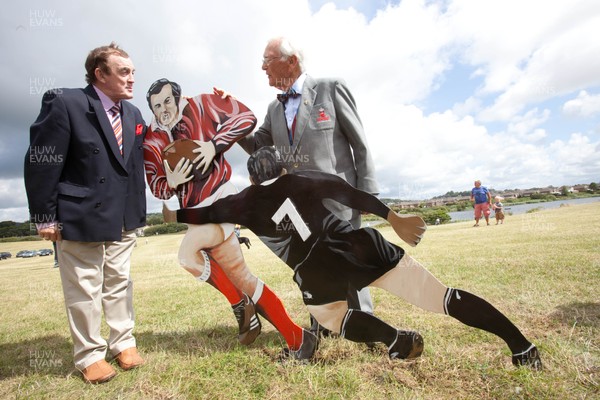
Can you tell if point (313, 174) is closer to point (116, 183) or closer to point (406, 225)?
point (406, 225)

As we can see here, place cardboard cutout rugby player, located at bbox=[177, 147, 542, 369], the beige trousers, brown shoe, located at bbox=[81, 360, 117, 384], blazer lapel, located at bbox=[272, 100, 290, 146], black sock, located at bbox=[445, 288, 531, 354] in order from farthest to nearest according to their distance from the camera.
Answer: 1. blazer lapel, located at bbox=[272, 100, 290, 146]
2. the beige trousers
3. brown shoe, located at bbox=[81, 360, 117, 384]
4. cardboard cutout rugby player, located at bbox=[177, 147, 542, 369]
5. black sock, located at bbox=[445, 288, 531, 354]

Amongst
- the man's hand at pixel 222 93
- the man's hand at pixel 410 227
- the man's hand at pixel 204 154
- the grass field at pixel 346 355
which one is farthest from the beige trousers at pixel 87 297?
the man's hand at pixel 410 227

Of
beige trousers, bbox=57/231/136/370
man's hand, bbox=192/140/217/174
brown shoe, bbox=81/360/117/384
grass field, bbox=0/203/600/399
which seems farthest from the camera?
man's hand, bbox=192/140/217/174

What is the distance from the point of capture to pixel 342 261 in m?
3.01

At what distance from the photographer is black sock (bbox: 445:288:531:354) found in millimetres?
2580

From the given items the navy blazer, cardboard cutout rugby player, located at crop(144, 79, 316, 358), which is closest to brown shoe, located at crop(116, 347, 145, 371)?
cardboard cutout rugby player, located at crop(144, 79, 316, 358)

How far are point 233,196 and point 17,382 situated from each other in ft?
9.10

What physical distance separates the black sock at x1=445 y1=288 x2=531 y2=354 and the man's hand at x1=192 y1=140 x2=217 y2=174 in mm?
2769

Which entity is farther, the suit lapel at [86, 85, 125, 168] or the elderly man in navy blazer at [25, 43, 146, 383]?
the suit lapel at [86, 85, 125, 168]

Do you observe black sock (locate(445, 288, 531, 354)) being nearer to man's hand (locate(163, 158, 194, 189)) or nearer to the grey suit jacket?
the grey suit jacket

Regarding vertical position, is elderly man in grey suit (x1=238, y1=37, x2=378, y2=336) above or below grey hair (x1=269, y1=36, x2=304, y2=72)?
below

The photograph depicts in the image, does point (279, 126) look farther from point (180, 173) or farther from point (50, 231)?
point (50, 231)

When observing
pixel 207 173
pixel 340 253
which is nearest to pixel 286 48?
pixel 207 173

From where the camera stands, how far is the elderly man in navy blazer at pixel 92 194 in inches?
114
